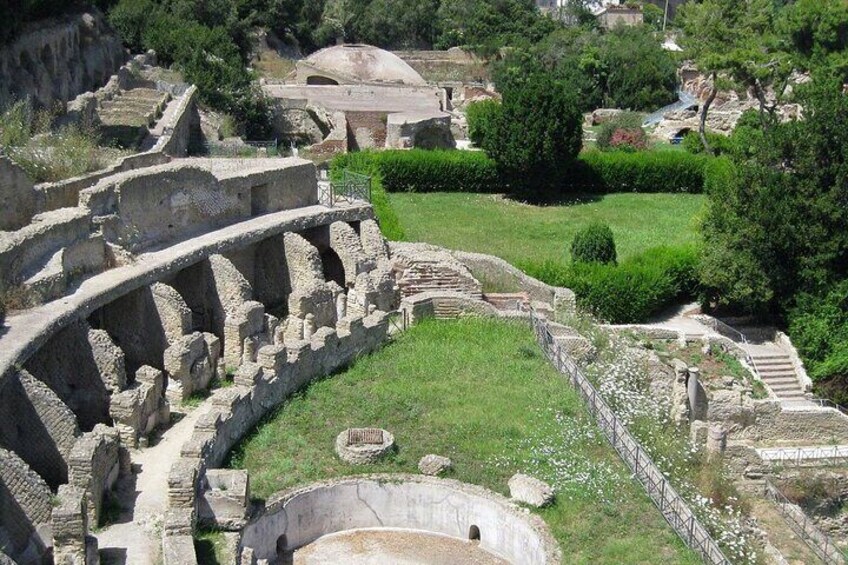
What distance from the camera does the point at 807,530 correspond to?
1716 cm

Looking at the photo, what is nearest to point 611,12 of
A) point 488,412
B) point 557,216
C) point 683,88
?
point 683,88

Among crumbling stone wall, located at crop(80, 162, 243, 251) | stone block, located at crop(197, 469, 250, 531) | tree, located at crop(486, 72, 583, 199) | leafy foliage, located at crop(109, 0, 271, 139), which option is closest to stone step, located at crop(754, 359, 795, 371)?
crumbling stone wall, located at crop(80, 162, 243, 251)

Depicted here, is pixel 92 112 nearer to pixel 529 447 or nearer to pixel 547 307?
pixel 547 307

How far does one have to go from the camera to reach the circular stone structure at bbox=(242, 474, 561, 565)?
1411cm

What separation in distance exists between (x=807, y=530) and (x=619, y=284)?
8.29 m

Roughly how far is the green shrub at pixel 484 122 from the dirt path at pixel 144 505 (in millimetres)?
19549

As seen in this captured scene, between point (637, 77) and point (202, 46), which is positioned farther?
point (637, 77)

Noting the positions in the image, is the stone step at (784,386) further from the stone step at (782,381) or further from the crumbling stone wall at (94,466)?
the crumbling stone wall at (94,466)

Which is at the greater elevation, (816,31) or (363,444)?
(816,31)

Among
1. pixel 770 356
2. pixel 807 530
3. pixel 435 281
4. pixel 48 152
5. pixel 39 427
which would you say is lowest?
pixel 807 530

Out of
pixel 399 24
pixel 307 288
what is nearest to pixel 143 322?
pixel 307 288

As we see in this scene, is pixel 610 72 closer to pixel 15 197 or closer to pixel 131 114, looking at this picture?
pixel 131 114

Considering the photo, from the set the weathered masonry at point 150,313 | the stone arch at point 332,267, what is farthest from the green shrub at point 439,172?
the stone arch at point 332,267

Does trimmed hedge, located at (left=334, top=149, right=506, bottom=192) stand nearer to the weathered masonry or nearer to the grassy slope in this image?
the weathered masonry
